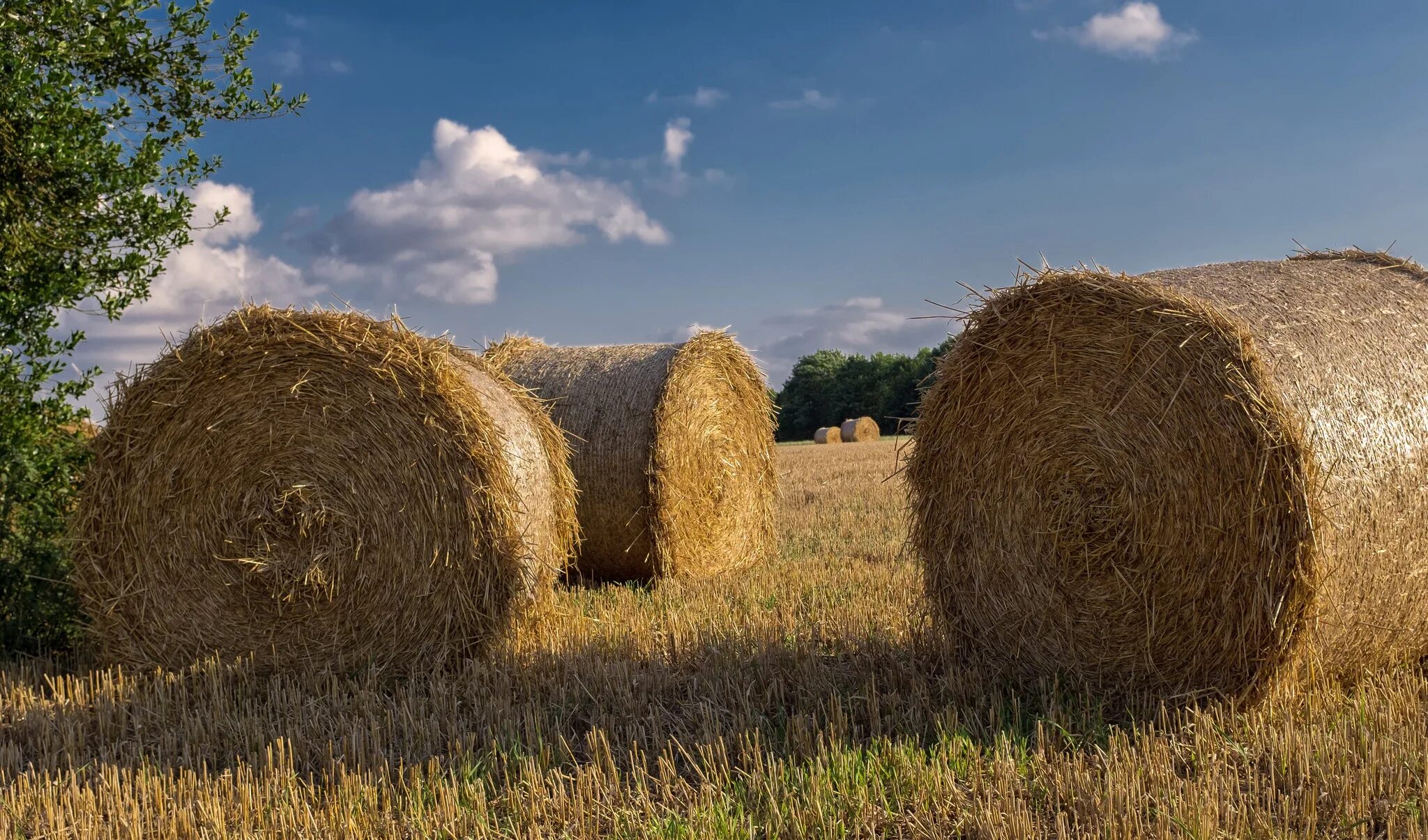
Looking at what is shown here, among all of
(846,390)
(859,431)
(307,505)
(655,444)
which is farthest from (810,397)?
(307,505)

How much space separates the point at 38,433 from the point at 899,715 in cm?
573

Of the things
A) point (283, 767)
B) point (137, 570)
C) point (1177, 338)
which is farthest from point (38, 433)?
point (1177, 338)

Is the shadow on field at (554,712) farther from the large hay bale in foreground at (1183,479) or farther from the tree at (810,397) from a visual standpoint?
the tree at (810,397)

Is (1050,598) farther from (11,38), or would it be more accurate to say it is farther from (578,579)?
(11,38)

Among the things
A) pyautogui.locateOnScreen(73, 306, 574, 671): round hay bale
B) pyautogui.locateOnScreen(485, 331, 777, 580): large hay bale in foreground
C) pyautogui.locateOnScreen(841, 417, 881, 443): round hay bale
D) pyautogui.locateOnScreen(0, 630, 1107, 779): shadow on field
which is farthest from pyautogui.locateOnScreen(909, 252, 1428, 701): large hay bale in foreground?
pyautogui.locateOnScreen(841, 417, 881, 443): round hay bale

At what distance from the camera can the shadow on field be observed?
4.41 metres

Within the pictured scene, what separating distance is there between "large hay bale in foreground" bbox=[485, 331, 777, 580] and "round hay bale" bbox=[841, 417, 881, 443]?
2181 centimetres

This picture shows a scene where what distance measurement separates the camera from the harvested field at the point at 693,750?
3635mm

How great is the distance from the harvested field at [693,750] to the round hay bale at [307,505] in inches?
12.1

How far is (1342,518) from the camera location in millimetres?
4496

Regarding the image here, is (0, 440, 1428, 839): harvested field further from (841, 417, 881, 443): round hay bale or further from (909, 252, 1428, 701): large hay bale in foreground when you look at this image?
(841, 417, 881, 443): round hay bale

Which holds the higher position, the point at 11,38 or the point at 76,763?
the point at 11,38

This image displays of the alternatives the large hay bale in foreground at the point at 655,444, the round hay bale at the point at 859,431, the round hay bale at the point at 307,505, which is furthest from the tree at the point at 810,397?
the round hay bale at the point at 307,505

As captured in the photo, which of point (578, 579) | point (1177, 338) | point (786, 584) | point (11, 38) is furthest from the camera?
point (578, 579)
